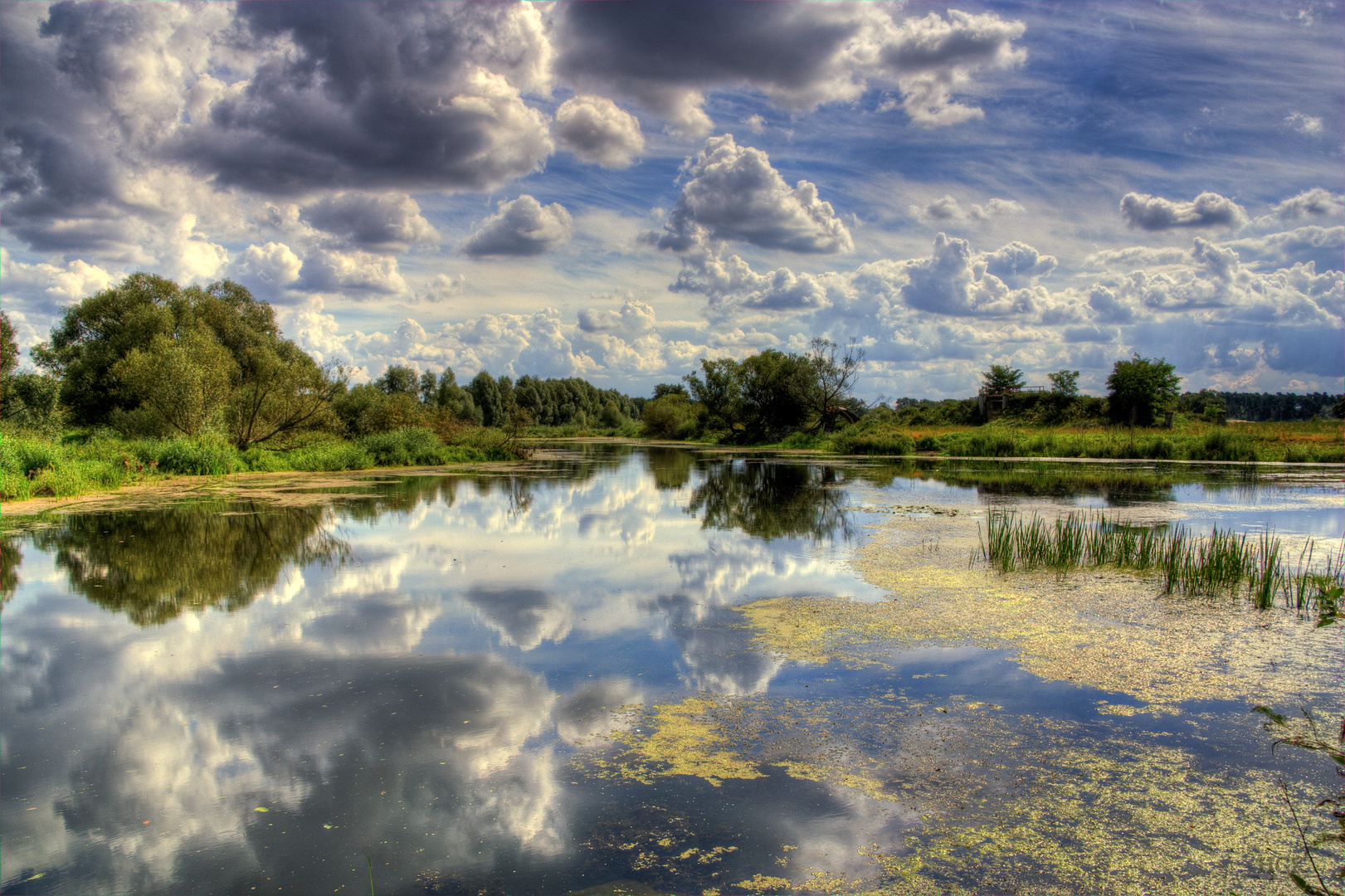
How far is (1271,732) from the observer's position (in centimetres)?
439

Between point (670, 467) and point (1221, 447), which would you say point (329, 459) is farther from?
point (1221, 447)

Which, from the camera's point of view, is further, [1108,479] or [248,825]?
[1108,479]

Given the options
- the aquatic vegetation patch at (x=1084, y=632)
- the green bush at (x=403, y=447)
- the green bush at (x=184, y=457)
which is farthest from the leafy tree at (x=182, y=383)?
the aquatic vegetation patch at (x=1084, y=632)

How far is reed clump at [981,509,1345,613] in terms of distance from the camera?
302 inches

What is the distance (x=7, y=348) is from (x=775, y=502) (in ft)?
106

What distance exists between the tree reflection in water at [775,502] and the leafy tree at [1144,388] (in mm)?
20645

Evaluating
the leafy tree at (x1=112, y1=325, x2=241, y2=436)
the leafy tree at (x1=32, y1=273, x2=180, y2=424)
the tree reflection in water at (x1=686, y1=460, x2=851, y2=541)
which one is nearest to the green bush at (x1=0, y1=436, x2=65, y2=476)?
the leafy tree at (x1=112, y1=325, x2=241, y2=436)

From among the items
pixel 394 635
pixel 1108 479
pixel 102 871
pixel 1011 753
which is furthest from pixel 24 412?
pixel 1108 479

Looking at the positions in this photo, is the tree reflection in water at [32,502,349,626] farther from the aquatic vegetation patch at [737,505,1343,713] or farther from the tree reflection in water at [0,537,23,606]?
the aquatic vegetation patch at [737,505,1343,713]

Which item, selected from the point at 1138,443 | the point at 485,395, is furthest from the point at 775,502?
the point at 485,395

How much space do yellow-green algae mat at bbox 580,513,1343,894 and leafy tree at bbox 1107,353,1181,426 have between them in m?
34.2

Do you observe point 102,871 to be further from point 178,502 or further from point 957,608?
point 178,502

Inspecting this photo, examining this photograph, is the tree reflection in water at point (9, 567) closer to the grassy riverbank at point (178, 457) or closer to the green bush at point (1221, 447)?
the grassy riverbank at point (178, 457)

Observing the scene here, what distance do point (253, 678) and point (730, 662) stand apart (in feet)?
11.6
